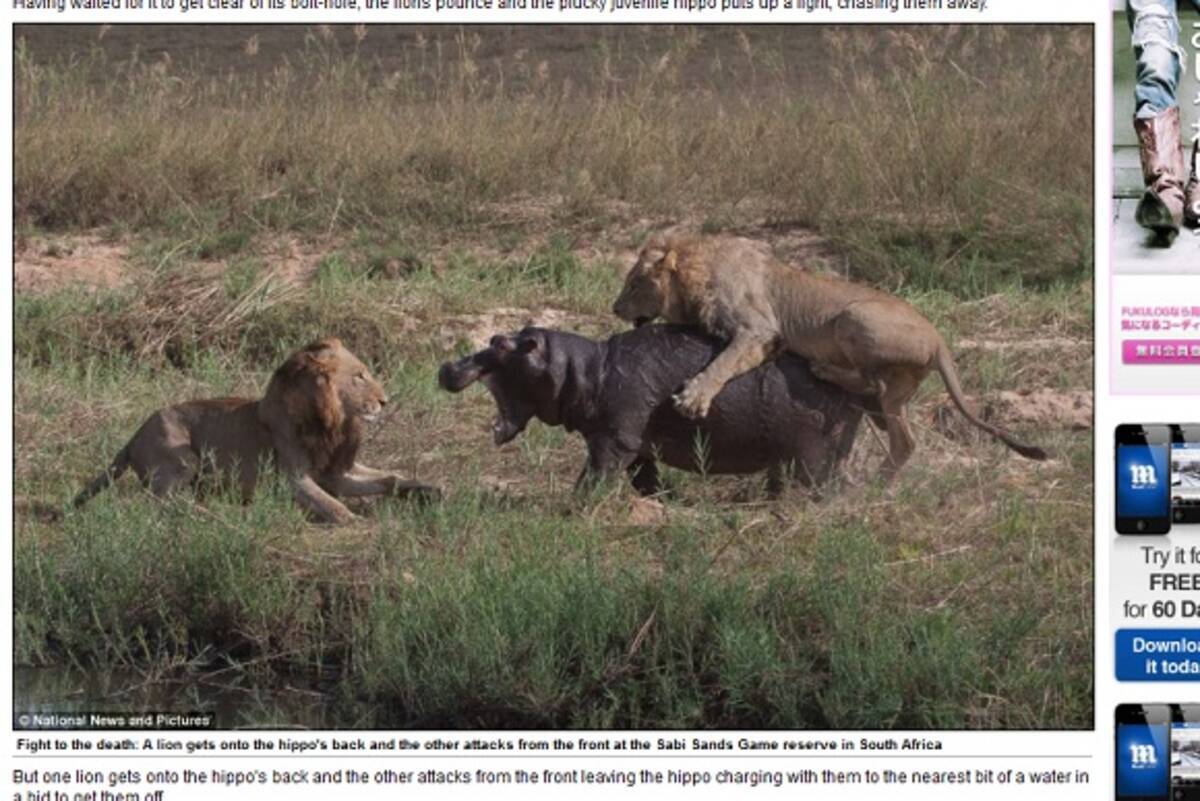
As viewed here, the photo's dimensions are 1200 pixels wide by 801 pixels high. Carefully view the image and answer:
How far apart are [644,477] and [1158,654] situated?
2059 mm

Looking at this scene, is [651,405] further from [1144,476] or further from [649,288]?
[1144,476]

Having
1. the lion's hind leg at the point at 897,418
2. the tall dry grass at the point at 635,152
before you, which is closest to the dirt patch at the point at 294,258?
the tall dry grass at the point at 635,152

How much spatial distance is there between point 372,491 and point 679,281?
1.35 metres

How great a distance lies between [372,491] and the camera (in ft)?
29.2

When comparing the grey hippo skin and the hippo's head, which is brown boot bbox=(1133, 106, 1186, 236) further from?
the hippo's head

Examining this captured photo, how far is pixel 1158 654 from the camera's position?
780cm

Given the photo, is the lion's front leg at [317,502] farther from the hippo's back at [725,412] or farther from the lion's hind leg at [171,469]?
the hippo's back at [725,412]

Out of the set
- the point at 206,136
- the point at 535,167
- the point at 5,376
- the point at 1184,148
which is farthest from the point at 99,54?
the point at 1184,148

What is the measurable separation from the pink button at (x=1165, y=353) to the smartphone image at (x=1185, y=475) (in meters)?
0.30
